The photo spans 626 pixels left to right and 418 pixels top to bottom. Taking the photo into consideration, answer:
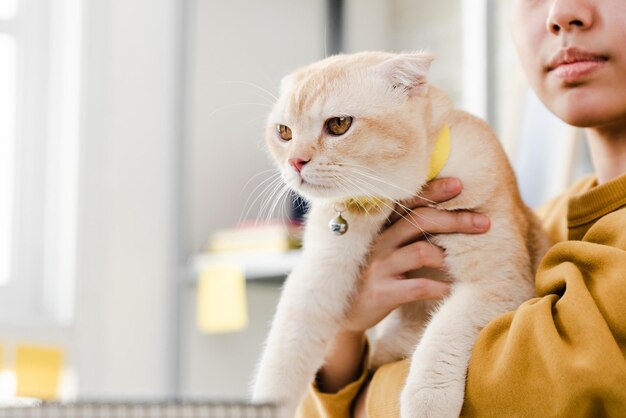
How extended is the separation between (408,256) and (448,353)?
0.20 metres

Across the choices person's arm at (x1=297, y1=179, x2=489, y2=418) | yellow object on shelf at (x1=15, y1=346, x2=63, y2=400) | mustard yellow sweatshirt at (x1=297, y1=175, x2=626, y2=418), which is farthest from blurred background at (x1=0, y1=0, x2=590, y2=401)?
mustard yellow sweatshirt at (x1=297, y1=175, x2=626, y2=418)

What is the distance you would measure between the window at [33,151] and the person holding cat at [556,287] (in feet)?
5.27

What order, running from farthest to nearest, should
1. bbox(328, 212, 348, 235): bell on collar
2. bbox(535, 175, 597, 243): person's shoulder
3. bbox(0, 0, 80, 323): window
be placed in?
bbox(0, 0, 80, 323): window < bbox(535, 175, 597, 243): person's shoulder < bbox(328, 212, 348, 235): bell on collar

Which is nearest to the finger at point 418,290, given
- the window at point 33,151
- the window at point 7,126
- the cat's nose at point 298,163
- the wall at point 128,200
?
the cat's nose at point 298,163

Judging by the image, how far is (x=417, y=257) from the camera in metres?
1.07

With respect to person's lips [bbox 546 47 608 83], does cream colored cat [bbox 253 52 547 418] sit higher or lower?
lower

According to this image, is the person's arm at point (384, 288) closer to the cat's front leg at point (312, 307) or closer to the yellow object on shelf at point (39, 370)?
the cat's front leg at point (312, 307)

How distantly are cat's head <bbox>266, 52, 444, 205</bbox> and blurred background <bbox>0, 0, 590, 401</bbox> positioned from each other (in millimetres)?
1193

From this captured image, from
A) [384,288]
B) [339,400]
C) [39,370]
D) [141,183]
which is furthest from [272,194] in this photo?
[39,370]

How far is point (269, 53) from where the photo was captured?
8.55ft

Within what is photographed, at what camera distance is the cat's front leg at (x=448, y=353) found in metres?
0.86

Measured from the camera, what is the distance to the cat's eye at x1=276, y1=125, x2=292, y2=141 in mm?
1110

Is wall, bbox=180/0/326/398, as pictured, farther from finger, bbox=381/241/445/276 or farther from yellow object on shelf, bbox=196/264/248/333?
finger, bbox=381/241/445/276

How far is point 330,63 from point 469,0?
0.91m
